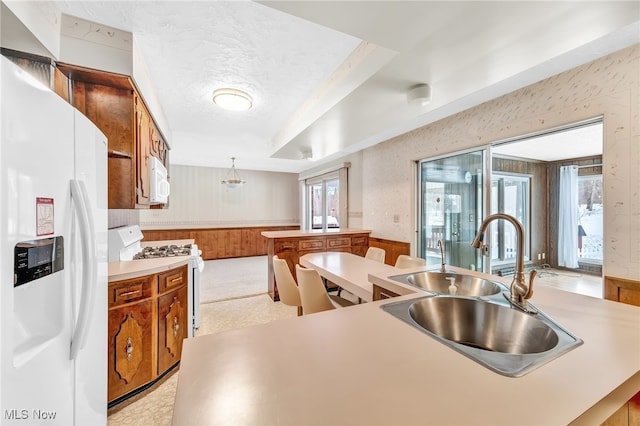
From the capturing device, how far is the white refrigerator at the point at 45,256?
2.34 ft

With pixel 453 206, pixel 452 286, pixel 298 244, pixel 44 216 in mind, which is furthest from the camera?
pixel 298 244

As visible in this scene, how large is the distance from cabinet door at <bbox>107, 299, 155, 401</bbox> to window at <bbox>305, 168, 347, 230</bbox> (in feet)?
13.4

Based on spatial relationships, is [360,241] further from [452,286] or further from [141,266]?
[141,266]

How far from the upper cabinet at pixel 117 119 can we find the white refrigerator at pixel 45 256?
37.4 inches

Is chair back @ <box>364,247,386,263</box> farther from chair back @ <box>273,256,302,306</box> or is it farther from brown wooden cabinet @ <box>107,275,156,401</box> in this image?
brown wooden cabinet @ <box>107,275,156,401</box>

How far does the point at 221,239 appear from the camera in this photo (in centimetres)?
689

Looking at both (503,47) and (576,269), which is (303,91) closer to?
(503,47)

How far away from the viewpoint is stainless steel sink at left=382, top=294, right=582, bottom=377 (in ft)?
2.96

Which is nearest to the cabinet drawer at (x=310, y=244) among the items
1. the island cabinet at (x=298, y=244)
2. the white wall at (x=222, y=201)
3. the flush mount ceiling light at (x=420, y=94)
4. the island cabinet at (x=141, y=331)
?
the island cabinet at (x=298, y=244)

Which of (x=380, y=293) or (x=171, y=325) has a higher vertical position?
(x=380, y=293)

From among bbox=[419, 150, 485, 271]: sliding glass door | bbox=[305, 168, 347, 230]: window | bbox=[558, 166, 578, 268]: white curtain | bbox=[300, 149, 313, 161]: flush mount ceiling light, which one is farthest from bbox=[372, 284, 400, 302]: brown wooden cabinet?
bbox=[558, 166, 578, 268]: white curtain

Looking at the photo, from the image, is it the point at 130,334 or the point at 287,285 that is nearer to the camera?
the point at 130,334

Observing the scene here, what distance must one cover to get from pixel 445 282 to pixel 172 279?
2080mm

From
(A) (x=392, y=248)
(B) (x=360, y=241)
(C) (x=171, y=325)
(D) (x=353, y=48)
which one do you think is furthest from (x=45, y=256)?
(B) (x=360, y=241)
